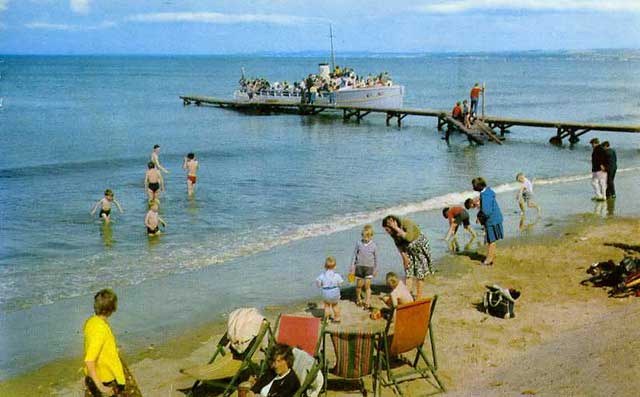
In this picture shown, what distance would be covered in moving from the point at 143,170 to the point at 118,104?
141 ft

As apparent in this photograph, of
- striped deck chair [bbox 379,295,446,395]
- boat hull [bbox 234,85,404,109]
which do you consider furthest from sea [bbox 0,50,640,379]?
boat hull [bbox 234,85,404,109]

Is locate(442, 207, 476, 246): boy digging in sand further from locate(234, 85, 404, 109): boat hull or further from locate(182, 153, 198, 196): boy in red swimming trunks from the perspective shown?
locate(234, 85, 404, 109): boat hull

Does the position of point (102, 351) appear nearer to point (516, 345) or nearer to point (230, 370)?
point (230, 370)

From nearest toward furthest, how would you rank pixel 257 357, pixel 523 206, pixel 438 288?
pixel 257 357 < pixel 438 288 < pixel 523 206

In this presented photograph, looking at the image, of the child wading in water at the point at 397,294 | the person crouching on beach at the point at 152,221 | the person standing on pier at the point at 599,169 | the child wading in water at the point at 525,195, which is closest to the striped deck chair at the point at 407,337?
the child wading in water at the point at 397,294

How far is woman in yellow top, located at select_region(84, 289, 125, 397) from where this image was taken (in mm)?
5375

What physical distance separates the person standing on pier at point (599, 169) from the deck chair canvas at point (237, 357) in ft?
44.5

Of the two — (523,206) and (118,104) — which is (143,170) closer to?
(523,206)

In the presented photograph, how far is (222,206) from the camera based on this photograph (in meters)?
20.7

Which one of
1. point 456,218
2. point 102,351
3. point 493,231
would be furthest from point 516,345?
point 456,218

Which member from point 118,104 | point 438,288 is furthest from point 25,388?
point 118,104

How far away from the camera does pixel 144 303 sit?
11.5 m

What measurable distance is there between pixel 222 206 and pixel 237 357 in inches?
541

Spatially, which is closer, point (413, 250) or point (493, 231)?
point (413, 250)
